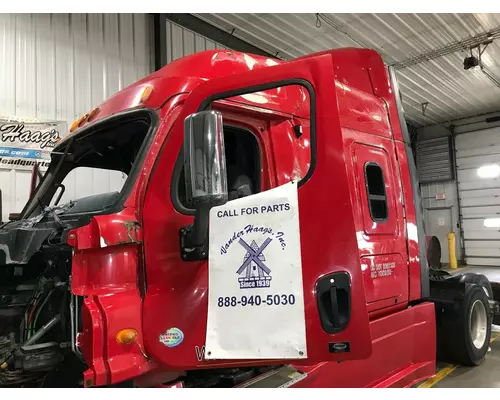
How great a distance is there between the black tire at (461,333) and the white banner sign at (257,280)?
128 inches

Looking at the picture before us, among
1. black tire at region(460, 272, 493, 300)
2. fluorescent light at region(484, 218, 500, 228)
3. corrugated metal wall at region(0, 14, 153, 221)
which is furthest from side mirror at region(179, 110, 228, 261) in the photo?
fluorescent light at region(484, 218, 500, 228)

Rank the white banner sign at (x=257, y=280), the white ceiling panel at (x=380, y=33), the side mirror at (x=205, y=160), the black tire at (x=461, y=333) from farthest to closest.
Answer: the white ceiling panel at (x=380, y=33) < the black tire at (x=461, y=333) < the white banner sign at (x=257, y=280) < the side mirror at (x=205, y=160)

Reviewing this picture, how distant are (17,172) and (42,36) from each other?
78.2 inches

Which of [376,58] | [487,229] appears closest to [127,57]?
[376,58]

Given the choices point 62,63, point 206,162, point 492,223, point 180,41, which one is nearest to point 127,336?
point 206,162

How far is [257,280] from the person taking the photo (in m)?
2.17

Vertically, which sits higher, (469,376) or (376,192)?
(376,192)

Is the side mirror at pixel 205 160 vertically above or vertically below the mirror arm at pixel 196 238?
above

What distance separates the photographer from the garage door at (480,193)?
46.5 ft

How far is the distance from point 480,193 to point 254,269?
1455cm

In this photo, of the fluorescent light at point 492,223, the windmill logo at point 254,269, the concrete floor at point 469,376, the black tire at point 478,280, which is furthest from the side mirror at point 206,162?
the fluorescent light at point 492,223

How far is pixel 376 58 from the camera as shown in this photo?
3.66m

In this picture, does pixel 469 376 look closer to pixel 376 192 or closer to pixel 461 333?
pixel 461 333

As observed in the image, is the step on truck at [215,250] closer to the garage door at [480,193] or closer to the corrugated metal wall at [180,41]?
the corrugated metal wall at [180,41]
